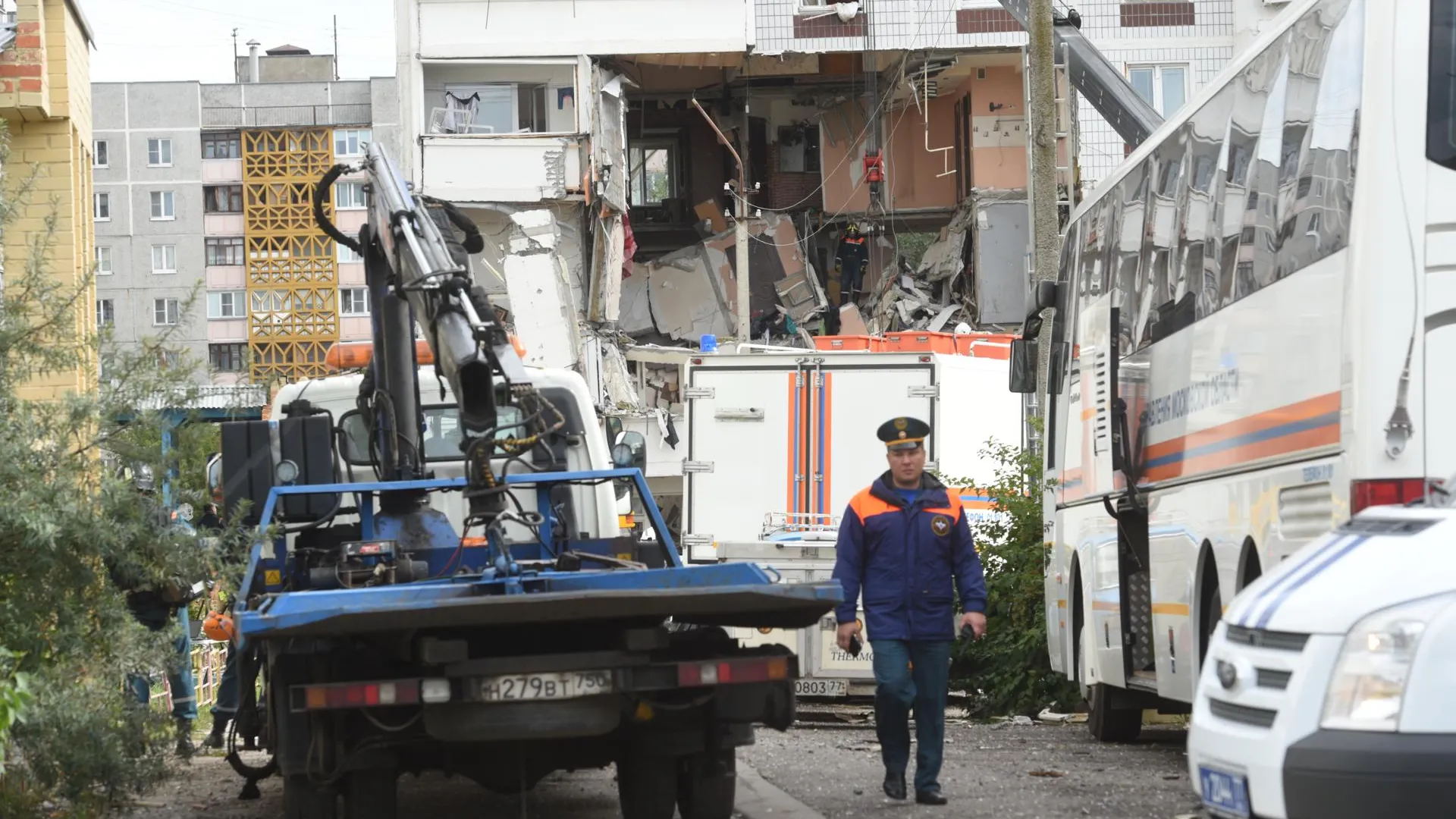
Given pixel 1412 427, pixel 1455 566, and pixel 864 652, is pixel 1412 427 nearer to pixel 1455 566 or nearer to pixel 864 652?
pixel 1455 566

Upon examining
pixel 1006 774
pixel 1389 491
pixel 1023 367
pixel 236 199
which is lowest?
pixel 1006 774

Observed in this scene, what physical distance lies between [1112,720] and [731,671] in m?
6.60

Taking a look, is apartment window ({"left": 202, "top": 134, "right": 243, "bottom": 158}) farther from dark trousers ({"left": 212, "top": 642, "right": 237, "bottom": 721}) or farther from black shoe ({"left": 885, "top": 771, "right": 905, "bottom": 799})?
black shoe ({"left": 885, "top": 771, "right": 905, "bottom": 799})

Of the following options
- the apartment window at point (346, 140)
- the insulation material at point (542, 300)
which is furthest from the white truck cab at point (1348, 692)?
the apartment window at point (346, 140)

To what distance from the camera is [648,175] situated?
49719 millimetres

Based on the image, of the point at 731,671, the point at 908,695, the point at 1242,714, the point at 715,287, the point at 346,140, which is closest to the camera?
the point at 1242,714

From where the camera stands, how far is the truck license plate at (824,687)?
17.1m

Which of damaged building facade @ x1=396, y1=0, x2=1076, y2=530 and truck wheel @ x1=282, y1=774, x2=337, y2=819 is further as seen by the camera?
damaged building facade @ x1=396, y1=0, x2=1076, y2=530

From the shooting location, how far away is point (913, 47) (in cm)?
4319

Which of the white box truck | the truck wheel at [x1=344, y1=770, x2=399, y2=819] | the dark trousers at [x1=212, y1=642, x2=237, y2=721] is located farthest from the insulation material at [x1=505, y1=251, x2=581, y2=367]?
the truck wheel at [x1=344, y1=770, x2=399, y2=819]

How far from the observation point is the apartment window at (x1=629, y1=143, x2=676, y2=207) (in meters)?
49.4

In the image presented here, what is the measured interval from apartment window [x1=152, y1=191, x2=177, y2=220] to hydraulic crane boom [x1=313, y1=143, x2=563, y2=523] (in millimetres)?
86936

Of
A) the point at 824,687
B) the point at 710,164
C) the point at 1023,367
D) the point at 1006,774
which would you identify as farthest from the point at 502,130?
the point at 1006,774

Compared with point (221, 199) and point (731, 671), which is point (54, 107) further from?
point (221, 199)
